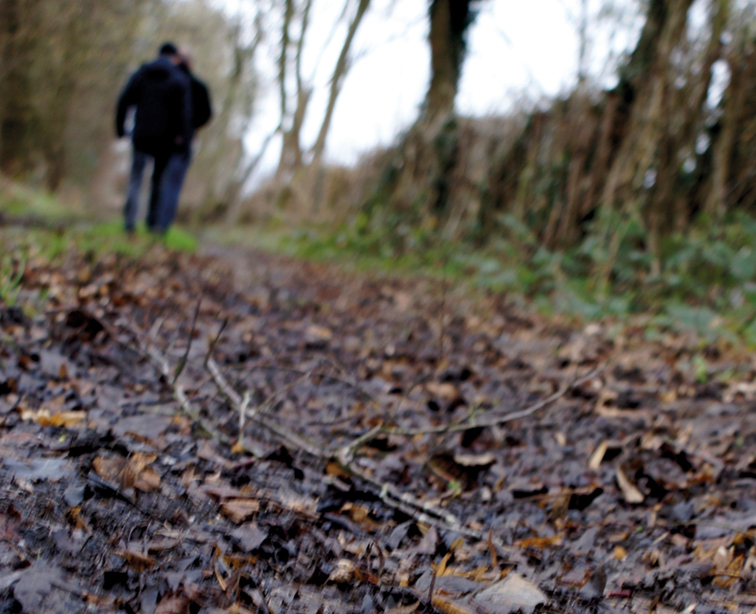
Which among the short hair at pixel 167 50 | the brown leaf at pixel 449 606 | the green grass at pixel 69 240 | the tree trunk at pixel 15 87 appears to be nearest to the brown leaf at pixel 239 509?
the brown leaf at pixel 449 606

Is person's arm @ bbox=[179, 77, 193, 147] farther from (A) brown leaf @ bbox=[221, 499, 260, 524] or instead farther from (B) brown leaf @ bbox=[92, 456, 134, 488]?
(A) brown leaf @ bbox=[221, 499, 260, 524]

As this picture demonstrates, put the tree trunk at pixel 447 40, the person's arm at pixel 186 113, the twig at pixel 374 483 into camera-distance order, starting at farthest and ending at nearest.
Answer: the tree trunk at pixel 447 40 < the person's arm at pixel 186 113 < the twig at pixel 374 483

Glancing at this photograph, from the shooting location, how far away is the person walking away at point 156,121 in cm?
622

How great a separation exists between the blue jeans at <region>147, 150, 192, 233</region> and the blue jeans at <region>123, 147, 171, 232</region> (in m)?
0.03

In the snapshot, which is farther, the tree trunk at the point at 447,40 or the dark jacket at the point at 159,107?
the tree trunk at the point at 447,40

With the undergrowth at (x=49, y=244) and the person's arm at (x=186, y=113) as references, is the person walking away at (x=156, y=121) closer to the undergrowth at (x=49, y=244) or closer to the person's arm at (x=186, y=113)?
the person's arm at (x=186, y=113)

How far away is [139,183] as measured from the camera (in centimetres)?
641

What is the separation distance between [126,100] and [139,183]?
933mm

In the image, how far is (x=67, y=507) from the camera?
1.41m

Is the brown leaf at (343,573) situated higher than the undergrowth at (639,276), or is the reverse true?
the undergrowth at (639,276)

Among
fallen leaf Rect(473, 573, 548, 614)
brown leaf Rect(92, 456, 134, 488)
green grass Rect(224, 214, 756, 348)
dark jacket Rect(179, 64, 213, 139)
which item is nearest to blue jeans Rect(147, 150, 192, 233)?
dark jacket Rect(179, 64, 213, 139)

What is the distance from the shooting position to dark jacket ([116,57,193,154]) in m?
6.22

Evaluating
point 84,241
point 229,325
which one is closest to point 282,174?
point 84,241

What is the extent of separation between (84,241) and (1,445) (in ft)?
11.6
